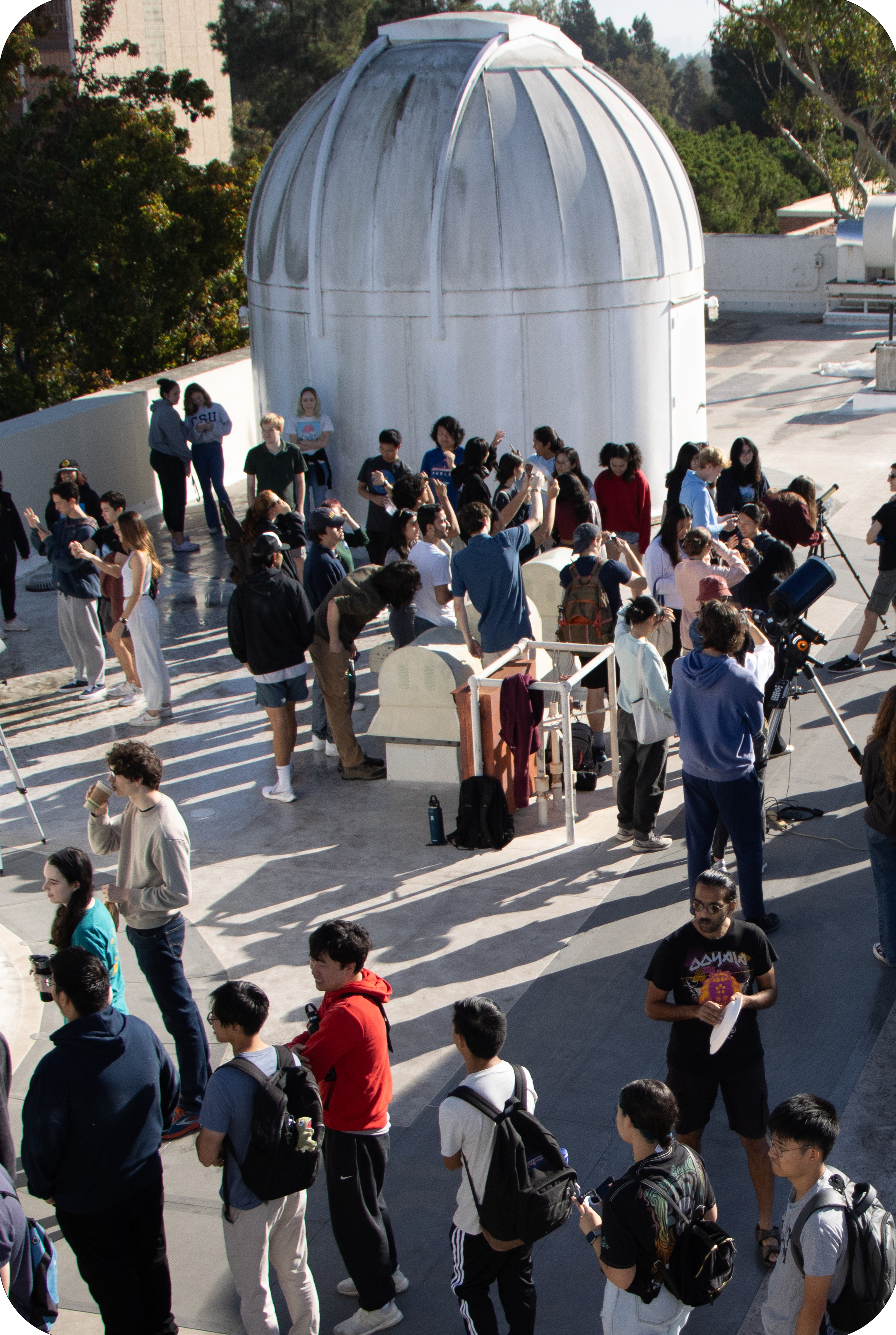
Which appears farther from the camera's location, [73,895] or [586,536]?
[586,536]

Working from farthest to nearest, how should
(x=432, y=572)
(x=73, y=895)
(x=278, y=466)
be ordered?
(x=278, y=466)
(x=432, y=572)
(x=73, y=895)

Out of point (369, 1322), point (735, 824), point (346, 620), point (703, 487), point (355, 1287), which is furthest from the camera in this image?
point (703, 487)

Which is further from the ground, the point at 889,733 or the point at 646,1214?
the point at 889,733

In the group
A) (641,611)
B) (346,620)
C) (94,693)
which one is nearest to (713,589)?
(641,611)

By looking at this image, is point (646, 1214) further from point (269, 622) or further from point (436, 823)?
point (269, 622)

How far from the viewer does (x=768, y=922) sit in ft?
25.2

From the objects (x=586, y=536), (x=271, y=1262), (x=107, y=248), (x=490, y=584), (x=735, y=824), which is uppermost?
(x=107, y=248)

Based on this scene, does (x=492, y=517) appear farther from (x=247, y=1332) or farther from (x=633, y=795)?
(x=247, y=1332)

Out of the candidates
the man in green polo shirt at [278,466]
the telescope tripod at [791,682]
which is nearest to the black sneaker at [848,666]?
the telescope tripod at [791,682]

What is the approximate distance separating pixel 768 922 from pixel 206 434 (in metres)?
9.76

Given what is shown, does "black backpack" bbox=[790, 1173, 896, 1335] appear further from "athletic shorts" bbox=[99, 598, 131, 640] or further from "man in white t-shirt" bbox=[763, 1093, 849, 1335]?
"athletic shorts" bbox=[99, 598, 131, 640]

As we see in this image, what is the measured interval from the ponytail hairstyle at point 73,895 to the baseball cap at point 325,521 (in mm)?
4554

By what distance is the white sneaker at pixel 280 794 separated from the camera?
9867 millimetres

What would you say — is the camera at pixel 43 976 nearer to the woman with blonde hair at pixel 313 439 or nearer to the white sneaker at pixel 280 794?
the white sneaker at pixel 280 794
